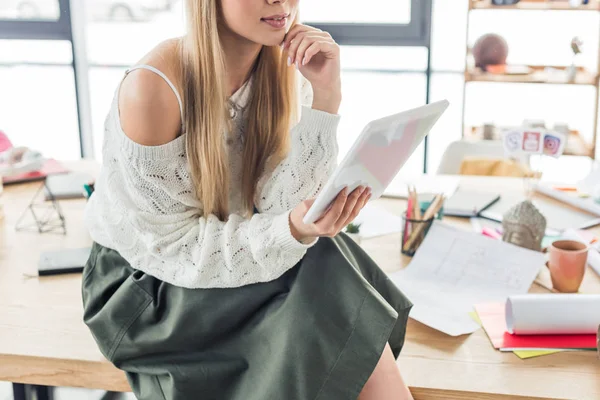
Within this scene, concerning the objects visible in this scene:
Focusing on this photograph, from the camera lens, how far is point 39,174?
2.23 meters

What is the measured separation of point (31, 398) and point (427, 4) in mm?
3315

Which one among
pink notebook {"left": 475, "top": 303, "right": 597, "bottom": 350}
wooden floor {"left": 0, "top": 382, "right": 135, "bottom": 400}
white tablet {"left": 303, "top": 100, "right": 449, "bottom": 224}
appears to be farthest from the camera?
wooden floor {"left": 0, "top": 382, "right": 135, "bottom": 400}

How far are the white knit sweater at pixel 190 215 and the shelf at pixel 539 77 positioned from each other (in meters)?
2.55

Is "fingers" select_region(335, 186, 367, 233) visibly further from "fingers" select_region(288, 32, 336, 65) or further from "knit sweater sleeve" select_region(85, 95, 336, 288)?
"fingers" select_region(288, 32, 336, 65)

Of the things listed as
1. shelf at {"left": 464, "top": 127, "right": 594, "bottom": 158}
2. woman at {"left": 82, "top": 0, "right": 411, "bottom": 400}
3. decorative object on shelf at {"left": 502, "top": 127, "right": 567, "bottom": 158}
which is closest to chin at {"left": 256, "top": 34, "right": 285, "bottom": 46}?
woman at {"left": 82, "top": 0, "right": 411, "bottom": 400}

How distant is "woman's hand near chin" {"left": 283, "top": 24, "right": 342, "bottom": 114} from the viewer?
1.42 meters

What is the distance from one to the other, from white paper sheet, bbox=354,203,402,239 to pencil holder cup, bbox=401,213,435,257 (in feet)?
0.42

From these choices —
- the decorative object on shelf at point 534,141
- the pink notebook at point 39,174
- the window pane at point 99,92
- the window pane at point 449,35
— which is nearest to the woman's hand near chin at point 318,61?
the decorative object on shelf at point 534,141

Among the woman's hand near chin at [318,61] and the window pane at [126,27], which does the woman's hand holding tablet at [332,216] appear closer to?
the woman's hand near chin at [318,61]

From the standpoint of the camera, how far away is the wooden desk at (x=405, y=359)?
116 centimetres

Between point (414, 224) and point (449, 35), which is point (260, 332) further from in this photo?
point (449, 35)

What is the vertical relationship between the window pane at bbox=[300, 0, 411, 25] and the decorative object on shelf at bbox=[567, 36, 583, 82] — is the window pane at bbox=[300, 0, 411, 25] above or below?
above

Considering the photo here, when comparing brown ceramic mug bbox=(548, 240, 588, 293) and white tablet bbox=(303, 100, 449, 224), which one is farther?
Answer: brown ceramic mug bbox=(548, 240, 588, 293)

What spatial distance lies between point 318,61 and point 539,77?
256 cm
